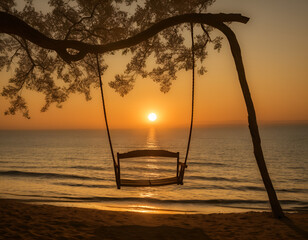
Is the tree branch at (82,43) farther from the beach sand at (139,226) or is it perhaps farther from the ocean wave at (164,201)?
the ocean wave at (164,201)

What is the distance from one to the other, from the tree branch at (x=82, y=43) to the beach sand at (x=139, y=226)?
3596 millimetres

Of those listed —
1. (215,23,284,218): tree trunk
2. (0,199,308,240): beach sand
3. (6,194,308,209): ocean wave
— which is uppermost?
(215,23,284,218): tree trunk

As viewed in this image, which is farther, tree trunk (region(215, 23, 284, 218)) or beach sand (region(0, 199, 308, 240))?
tree trunk (region(215, 23, 284, 218))

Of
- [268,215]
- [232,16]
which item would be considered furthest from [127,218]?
[232,16]

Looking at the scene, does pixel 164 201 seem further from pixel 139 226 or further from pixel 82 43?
pixel 82 43

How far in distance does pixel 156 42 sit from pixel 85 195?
11932 millimetres

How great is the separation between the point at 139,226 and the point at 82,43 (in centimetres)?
418

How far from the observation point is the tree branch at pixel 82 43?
5.70 meters

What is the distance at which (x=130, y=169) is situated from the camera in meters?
36.5

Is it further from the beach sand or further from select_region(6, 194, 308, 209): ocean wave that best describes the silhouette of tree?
select_region(6, 194, 308, 209): ocean wave

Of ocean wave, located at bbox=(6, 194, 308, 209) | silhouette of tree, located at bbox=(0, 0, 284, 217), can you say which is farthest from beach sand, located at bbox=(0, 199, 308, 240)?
ocean wave, located at bbox=(6, 194, 308, 209)

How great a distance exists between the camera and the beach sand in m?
6.37

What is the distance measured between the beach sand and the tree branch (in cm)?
360

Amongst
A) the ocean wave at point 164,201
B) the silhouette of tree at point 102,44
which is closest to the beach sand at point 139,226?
the silhouette of tree at point 102,44
